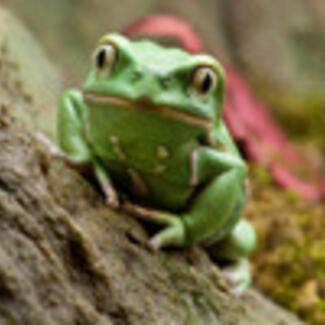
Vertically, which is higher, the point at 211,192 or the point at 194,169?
the point at 194,169

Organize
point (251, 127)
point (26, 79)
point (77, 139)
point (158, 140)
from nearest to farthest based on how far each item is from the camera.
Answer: point (158, 140)
point (77, 139)
point (26, 79)
point (251, 127)

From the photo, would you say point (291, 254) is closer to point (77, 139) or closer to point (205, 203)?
point (205, 203)

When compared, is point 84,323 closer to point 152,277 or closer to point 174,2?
point 152,277

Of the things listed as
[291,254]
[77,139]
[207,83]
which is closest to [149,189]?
[77,139]

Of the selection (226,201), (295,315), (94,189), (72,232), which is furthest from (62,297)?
(295,315)

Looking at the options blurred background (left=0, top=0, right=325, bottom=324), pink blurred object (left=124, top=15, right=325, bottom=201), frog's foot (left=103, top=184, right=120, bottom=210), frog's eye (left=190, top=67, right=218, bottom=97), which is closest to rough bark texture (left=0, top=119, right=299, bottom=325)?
frog's foot (left=103, top=184, right=120, bottom=210)
